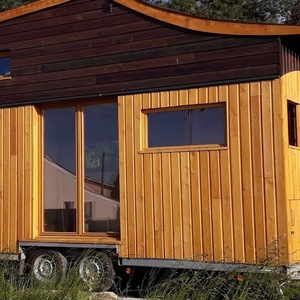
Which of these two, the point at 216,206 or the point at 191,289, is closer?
the point at 191,289

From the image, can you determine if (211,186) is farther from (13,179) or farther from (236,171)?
(13,179)

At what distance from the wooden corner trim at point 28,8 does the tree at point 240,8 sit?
1274 cm

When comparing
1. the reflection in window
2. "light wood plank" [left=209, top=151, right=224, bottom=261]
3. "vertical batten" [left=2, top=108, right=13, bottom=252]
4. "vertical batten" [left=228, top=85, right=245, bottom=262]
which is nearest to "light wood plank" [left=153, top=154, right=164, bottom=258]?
the reflection in window

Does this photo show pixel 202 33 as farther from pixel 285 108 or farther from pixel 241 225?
pixel 241 225

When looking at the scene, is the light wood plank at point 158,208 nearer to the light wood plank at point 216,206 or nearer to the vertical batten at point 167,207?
the vertical batten at point 167,207

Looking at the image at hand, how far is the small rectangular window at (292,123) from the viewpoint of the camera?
1000 centimetres

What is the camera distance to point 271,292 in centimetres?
629

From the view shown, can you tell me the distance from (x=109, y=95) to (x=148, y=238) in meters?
2.37

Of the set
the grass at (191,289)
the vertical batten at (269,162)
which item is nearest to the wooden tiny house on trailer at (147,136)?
the vertical batten at (269,162)

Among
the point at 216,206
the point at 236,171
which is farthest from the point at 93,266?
the point at 236,171

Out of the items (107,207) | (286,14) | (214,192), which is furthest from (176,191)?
(286,14)

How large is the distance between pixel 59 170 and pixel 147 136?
183 cm

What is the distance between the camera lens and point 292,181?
31.0 feet

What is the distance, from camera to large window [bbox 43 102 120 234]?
10.8 m
